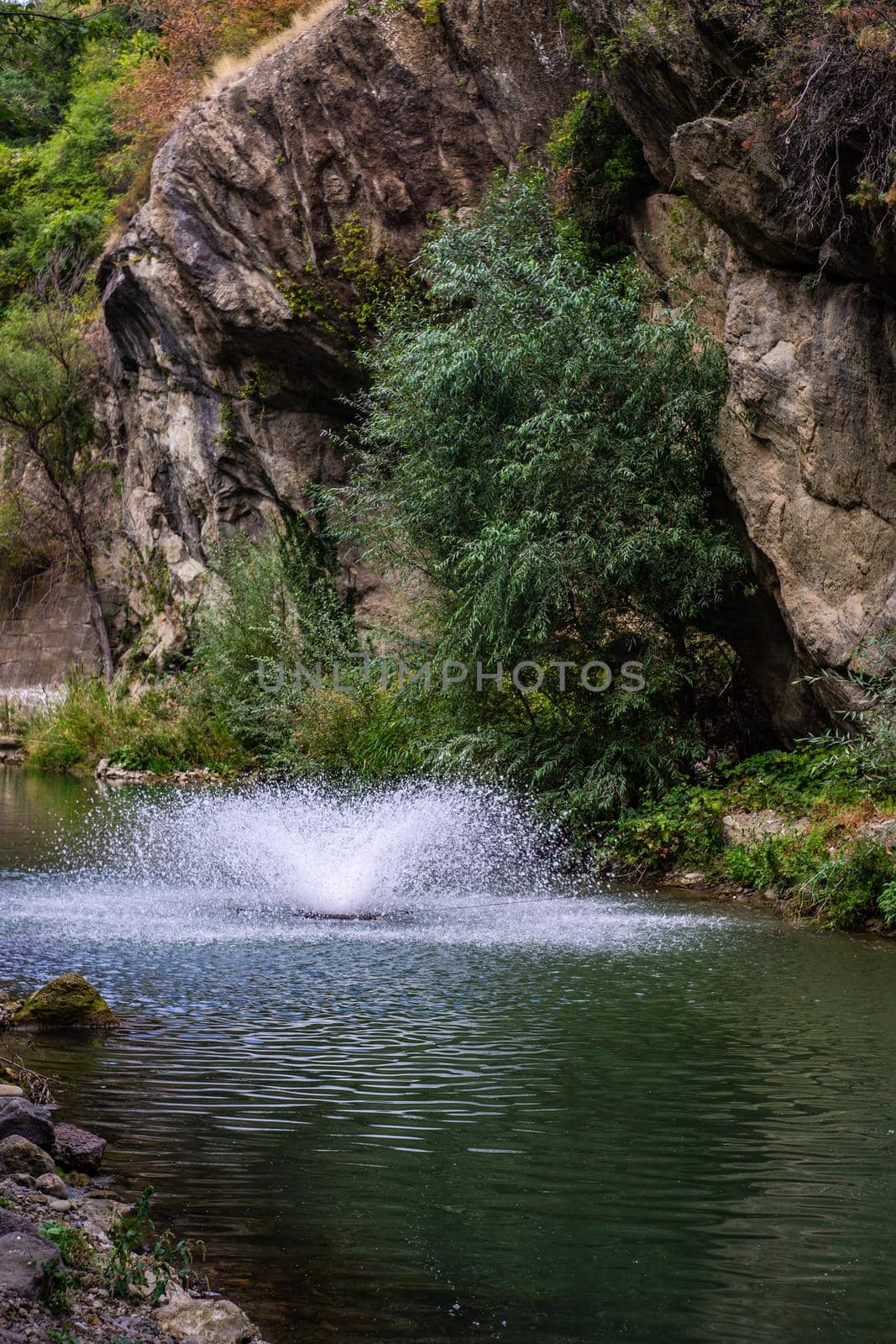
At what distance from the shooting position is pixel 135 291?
95.6 ft

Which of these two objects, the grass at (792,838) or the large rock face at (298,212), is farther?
the large rock face at (298,212)

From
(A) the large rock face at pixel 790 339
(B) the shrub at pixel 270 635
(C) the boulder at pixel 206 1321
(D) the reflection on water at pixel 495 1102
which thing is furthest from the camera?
(B) the shrub at pixel 270 635

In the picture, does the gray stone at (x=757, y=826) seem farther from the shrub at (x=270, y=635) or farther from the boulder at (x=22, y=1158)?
the shrub at (x=270, y=635)

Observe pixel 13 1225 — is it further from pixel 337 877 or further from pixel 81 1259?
pixel 337 877

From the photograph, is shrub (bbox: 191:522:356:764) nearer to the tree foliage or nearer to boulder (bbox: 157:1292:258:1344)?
the tree foliage

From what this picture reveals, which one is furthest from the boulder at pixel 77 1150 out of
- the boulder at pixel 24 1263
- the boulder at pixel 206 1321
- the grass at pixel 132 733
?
the grass at pixel 132 733

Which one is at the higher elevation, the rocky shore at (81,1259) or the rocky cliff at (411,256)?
the rocky cliff at (411,256)

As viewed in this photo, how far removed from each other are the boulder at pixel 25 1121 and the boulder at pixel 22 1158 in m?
0.18

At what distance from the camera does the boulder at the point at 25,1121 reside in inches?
216

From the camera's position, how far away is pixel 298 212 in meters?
23.8

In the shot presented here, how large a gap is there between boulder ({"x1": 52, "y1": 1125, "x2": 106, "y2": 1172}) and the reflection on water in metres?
0.17

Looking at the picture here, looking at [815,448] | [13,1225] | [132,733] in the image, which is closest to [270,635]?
[132,733]

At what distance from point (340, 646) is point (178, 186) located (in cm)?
919

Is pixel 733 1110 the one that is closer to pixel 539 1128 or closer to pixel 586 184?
pixel 539 1128
